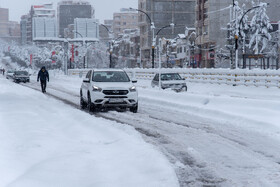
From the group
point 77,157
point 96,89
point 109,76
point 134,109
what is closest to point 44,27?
point 109,76

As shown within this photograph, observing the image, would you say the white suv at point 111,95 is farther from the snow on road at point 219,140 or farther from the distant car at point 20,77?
the distant car at point 20,77

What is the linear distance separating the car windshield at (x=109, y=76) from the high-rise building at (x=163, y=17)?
86.4 meters

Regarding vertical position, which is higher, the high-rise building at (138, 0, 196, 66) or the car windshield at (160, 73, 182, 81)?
the high-rise building at (138, 0, 196, 66)

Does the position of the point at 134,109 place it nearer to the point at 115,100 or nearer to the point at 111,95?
the point at 115,100

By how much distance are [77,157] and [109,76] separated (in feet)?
32.6

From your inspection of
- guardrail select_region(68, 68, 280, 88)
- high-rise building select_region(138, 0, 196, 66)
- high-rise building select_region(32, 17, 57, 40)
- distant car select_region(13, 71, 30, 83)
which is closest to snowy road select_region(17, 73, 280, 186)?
guardrail select_region(68, 68, 280, 88)

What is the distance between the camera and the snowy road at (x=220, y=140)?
682cm

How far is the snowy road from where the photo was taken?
682 cm

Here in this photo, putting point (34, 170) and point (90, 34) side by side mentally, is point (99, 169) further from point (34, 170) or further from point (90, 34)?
point (90, 34)

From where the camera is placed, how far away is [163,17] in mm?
108500

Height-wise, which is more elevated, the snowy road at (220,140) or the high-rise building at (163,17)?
→ the high-rise building at (163,17)

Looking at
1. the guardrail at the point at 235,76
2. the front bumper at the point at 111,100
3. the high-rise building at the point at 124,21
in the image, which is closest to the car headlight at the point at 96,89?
the front bumper at the point at 111,100

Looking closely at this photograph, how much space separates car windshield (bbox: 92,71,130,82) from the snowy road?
1.61 m

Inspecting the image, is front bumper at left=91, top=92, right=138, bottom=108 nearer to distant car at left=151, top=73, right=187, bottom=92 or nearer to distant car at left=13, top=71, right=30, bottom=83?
distant car at left=151, top=73, right=187, bottom=92
